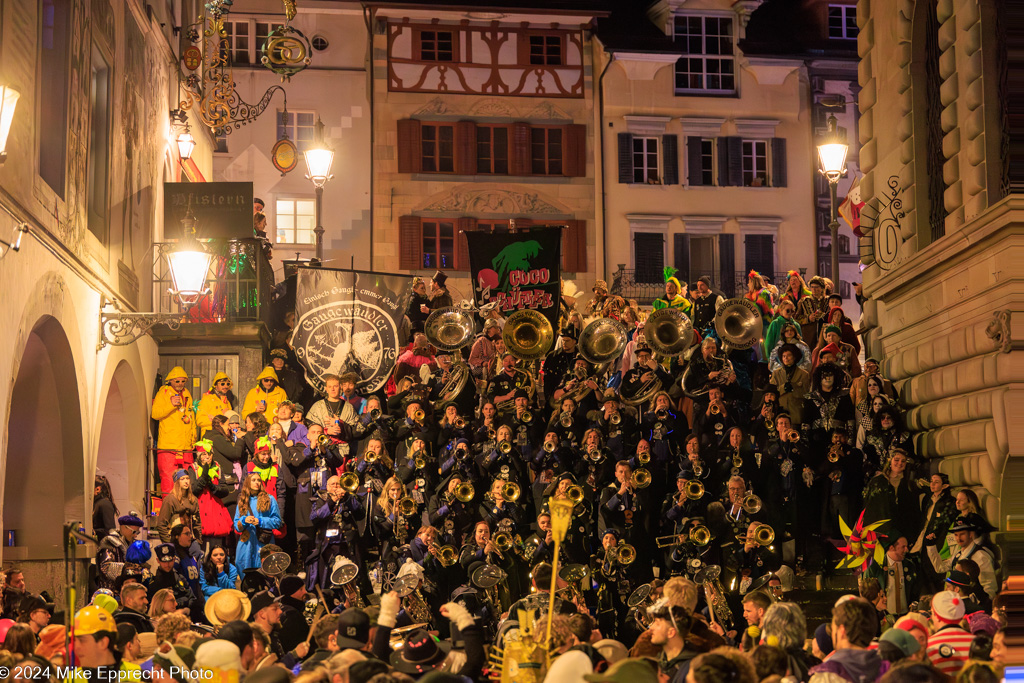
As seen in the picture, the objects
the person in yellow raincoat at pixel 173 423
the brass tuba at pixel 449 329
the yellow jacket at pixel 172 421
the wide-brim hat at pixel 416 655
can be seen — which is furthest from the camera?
the brass tuba at pixel 449 329

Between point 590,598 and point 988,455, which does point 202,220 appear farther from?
point 988,455

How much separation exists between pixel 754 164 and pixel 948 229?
17703 mm

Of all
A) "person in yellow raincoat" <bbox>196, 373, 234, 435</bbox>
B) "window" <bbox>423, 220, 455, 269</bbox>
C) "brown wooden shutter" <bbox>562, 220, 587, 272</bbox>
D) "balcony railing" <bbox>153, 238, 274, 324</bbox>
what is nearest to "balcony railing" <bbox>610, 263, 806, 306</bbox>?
"brown wooden shutter" <bbox>562, 220, 587, 272</bbox>

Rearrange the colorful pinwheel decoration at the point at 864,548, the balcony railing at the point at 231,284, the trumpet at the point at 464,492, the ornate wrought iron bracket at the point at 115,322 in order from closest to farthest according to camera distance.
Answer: the colorful pinwheel decoration at the point at 864,548
the trumpet at the point at 464,492
the ornate wrought iron bracket at the point at 115,322
the balcony railing at the point at 231,284

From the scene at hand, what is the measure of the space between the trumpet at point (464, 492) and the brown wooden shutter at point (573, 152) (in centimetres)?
1707

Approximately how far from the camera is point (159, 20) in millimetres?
19766

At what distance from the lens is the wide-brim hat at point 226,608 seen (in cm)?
949

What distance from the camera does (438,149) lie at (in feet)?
101

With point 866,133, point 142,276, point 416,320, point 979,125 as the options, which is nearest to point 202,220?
point 142,276

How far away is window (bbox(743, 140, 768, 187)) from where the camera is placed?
31.9 m

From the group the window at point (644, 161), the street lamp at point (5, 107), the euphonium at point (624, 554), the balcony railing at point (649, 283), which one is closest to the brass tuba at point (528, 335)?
the euphonium at point (624, 554)

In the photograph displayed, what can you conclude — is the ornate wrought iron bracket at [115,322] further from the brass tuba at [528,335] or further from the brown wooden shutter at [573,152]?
the brown wooden shutter at [573,152]

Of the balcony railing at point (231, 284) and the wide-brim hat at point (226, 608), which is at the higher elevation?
the balcony railing at point (231, 284)

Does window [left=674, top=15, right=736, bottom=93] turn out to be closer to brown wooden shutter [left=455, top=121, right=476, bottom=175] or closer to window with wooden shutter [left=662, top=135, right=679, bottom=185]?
window with wooden shutter [left=662, top=135, right=679, bottom=185]
